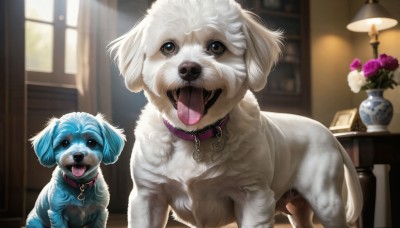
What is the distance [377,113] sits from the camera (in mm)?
2557

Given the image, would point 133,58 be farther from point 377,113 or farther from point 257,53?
point 377,113

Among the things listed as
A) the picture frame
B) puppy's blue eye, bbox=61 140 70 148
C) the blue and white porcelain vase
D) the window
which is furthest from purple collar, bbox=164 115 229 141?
the window

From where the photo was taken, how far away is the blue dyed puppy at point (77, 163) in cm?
156

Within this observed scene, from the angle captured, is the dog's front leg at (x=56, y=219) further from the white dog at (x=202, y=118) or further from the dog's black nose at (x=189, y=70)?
the dog's black nose at (x=189, y=70)

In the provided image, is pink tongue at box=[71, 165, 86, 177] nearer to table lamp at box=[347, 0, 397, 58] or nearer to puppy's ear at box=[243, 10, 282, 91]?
puppy's ear at box=[243, 10, 282, 91]

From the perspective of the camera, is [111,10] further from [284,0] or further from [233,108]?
[233,108]

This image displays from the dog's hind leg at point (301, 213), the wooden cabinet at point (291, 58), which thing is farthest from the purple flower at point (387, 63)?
the wooden cabinet at point (291, 58)

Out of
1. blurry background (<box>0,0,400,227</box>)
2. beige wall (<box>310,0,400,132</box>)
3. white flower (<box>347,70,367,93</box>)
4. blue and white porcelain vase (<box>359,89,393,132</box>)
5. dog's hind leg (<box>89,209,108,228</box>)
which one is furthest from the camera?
beige wall (<box>310,0,400,132</box>)

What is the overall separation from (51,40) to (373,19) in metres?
2.28

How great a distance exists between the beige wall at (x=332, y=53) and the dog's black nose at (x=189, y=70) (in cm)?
332

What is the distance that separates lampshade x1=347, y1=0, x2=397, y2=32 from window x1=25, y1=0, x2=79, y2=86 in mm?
1984

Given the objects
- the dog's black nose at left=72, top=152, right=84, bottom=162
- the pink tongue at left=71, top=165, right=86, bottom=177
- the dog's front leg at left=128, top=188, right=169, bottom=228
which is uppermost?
the dog's black nose at left=72, top=152, right=84, bottom=162

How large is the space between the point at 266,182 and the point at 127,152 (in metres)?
2.64

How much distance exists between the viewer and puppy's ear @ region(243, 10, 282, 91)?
121 cm
